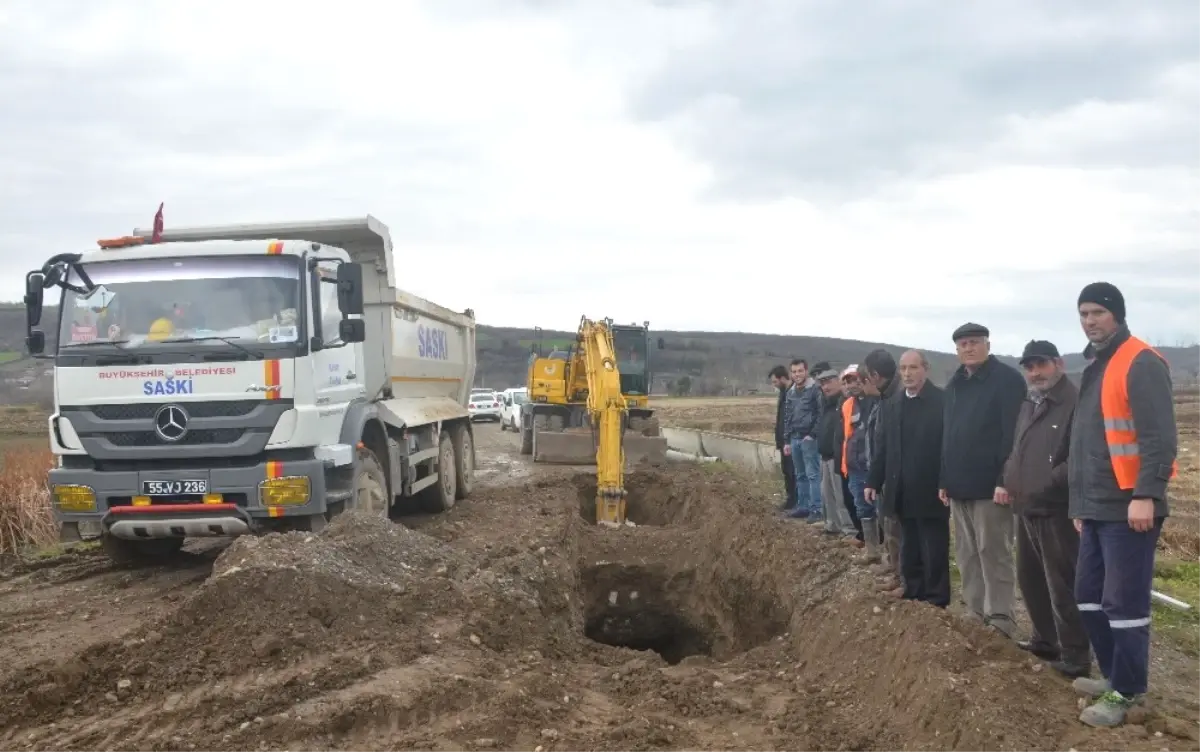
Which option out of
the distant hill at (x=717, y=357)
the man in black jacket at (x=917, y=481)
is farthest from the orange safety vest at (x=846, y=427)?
the distant hill at (x=717, y=357)

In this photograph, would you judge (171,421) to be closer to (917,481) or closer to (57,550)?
(57,550)

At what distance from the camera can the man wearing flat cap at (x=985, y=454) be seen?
18.5ft

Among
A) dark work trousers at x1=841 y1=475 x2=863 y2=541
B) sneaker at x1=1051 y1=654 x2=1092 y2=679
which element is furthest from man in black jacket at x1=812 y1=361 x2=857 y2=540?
sneaker at x1=1051 y1=654 x2=1092 y2=679

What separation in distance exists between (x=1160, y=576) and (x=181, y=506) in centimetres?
793

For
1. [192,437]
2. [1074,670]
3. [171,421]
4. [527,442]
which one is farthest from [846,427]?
[527,442]

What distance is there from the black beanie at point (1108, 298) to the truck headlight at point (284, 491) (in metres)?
5.79

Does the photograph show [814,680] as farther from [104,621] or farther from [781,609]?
[104,621]

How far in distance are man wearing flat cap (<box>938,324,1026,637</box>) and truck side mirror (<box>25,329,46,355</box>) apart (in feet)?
23.8

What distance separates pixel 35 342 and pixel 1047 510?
7835mm

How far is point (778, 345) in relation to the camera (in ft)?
260

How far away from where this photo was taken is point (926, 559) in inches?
251

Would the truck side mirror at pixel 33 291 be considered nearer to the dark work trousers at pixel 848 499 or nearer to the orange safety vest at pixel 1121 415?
the dark work trousers at pixel 848 499

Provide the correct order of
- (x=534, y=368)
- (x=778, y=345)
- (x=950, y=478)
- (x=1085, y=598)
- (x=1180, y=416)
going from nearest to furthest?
(x=1085, y=598)
(x=950, y=478)
(x=534, y=368)
(x=1180, y=416)
(x=778, y=345)

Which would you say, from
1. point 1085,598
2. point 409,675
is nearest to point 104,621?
point 409,675
